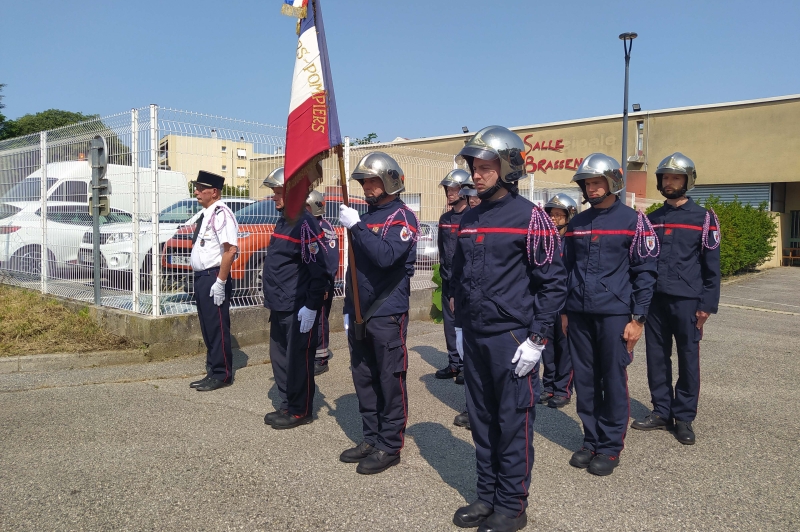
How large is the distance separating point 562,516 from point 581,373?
4.07ft

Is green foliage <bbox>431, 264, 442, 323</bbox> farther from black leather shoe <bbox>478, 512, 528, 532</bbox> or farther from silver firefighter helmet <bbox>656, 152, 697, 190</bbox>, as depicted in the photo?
black leather shoe <bbox>478, 512, 528, 532</bbox>

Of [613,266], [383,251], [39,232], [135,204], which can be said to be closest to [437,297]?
[135,204]

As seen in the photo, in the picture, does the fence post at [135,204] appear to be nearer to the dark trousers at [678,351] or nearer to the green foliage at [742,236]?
the dark trousers at [678,351]

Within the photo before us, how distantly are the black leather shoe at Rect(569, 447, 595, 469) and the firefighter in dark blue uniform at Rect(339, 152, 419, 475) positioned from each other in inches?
49.0

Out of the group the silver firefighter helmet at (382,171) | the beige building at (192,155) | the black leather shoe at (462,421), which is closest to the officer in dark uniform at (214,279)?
the beige building at (192,155)

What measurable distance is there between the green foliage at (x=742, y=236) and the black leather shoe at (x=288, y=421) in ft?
53.6

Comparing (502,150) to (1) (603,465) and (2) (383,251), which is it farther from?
(1) (603,465)

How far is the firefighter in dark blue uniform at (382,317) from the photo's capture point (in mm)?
4348

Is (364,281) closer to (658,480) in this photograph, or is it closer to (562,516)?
(562,516)

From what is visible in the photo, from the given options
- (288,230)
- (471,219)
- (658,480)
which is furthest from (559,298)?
(288,230)

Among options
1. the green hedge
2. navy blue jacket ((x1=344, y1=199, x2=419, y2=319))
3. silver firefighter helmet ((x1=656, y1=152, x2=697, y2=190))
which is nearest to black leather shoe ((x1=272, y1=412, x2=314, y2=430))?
navy blue jacket ((x1=344, y1=199, x2=419, y2=319))

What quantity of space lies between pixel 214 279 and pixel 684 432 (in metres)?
4.44

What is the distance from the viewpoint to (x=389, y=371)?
14.5 ft

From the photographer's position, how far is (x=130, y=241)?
7.69 metres
